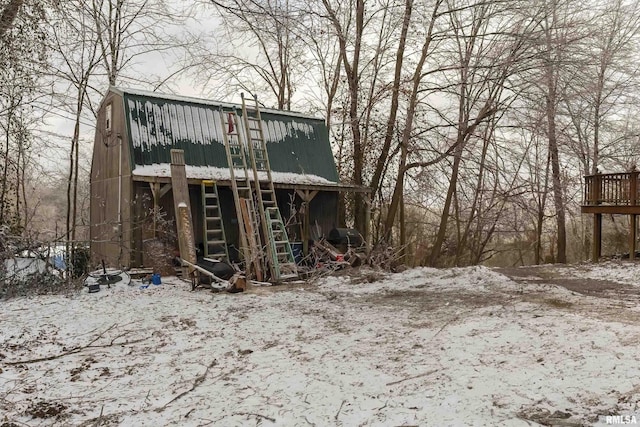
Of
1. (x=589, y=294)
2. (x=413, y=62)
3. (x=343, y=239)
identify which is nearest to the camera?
(x=589, y=294)

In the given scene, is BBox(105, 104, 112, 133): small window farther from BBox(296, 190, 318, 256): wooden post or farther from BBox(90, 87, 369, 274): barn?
BBox(296, 190, 318, 256): wooden post

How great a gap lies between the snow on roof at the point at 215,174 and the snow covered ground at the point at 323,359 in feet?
12.8

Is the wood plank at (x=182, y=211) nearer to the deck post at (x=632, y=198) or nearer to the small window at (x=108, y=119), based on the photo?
the small window at (x=108, y=119)

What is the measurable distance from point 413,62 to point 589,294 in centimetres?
1066

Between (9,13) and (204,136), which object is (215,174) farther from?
(9,13)

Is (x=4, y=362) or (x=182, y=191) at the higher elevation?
(x=182, y=191)

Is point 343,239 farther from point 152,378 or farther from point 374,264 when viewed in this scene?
point 152,378

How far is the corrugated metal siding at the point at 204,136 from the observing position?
10742 millimetres

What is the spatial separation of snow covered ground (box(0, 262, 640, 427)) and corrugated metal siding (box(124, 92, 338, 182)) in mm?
4873

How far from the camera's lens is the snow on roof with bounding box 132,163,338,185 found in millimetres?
10130

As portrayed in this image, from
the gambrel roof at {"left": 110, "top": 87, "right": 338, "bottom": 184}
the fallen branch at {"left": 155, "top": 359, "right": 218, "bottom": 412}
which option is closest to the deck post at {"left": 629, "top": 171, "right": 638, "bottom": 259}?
the gambrel roof at {"left": 110, "top": 87, "right": 338, "bottom": 184}

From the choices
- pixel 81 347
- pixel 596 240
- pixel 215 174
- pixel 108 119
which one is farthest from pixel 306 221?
pixel 596 240

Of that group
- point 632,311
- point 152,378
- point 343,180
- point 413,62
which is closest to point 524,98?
point 413,62

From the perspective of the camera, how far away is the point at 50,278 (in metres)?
7.49
